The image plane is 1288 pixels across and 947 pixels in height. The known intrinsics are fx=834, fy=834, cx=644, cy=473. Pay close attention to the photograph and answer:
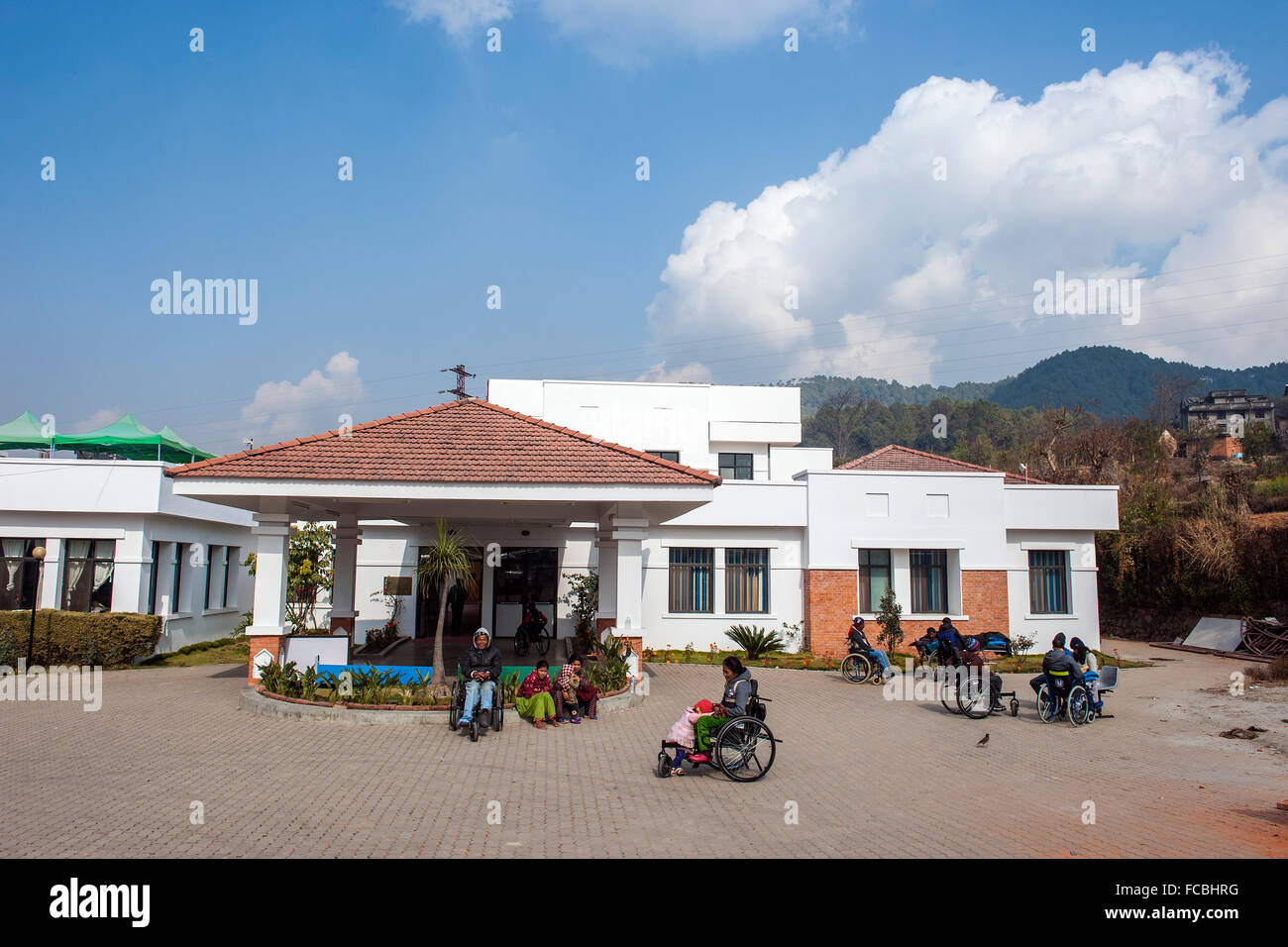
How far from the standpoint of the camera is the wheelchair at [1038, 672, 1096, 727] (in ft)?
43.2

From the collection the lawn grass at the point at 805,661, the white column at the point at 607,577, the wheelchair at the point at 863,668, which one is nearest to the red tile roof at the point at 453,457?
the white column at the point at 607,577

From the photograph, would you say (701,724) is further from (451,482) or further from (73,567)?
(73,567)

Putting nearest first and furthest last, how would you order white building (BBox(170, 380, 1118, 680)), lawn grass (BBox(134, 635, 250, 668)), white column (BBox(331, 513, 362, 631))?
white column (BBox(331, 513, 362, 631)), lawn grass (BBox(134, 635, 250, 668)), white building (BBox(170, 380, 1118, 680))

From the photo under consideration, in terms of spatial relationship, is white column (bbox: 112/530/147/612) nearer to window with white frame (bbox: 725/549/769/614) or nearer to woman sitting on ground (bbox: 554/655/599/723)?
woman sitting on ground (bbox: 554/655/599/723)

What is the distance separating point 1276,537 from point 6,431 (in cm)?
3763

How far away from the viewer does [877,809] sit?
815 centimetres

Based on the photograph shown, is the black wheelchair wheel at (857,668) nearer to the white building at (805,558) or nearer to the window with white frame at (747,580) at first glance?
the white building at (805,558)

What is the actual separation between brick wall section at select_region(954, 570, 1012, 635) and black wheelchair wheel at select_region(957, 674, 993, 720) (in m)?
9.38

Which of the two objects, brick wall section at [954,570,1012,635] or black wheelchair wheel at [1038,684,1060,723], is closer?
black wheelchair wheel at [1038,684,1060,723]

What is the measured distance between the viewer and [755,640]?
69.4 ft

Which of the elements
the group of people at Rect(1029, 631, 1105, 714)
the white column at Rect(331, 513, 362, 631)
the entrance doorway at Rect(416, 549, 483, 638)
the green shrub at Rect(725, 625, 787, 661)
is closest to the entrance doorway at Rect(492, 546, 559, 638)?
the entrance doorway at Rect(416, 549, 483, 638)

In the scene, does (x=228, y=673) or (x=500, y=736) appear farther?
(x=228, y=673)
